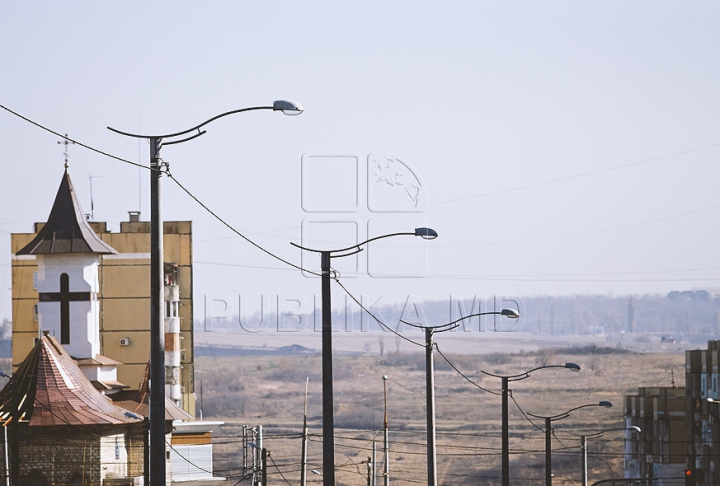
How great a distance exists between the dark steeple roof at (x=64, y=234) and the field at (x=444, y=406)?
74205mm

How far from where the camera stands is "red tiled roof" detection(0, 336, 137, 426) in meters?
52.4

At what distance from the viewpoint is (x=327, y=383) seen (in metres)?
26.5

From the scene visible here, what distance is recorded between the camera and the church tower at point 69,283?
58344mm

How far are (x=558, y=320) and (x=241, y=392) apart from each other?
4689cm

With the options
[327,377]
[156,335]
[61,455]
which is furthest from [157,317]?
[61,455]

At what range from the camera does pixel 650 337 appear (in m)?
172

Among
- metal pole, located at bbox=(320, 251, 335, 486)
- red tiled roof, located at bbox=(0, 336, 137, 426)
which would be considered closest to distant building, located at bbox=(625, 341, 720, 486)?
red tiled roof, located at bbox=(0, 336, 137, 426)

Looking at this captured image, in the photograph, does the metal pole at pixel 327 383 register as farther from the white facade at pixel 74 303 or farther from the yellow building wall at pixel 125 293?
the yellow building wall at pixel 125 293

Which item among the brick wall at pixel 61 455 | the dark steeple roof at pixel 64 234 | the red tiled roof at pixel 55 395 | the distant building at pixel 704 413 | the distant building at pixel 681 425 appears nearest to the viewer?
the brick wall at pixel 61 455

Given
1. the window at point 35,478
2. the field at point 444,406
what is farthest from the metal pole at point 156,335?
the field at point 444,406

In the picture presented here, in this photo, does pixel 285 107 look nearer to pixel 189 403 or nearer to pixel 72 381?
pixel 72 381

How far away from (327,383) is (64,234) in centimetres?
3573

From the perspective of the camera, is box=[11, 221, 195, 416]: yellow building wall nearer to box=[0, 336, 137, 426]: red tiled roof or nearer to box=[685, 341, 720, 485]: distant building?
box=[0, 336, 137, 426]: red tiled roof

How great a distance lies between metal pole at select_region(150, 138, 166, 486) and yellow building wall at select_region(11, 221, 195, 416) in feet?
188
